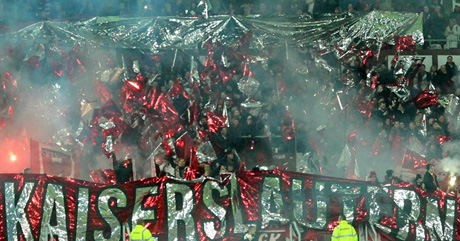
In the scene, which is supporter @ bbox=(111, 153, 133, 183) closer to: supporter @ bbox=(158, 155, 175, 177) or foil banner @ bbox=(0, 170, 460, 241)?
supporter @ bbox=(158, 155, 175, 177)

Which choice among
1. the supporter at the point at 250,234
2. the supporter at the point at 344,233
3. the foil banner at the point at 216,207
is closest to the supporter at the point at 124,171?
the foil banner at the point at 216,207

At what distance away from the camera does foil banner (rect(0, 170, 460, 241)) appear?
803cm

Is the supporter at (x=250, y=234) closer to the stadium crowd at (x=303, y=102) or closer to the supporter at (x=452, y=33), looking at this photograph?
the stadium crowd at (x=303, y=102)

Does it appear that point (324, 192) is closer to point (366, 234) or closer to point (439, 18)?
point (366, 234)

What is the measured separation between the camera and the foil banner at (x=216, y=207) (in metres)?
8.03

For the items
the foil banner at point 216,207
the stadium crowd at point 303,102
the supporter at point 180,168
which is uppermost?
the stadium crowd at point 303,102

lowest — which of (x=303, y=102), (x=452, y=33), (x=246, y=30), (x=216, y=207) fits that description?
(x=216, y=207)

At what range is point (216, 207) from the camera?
815 centimetres

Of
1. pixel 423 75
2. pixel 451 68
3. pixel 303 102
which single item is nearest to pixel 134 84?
pixel 303 102

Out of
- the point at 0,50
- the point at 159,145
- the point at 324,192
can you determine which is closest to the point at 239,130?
the point at 159,145

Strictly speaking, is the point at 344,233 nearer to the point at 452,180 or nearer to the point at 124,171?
the point at 452,180

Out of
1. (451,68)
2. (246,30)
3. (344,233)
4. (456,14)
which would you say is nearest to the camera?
(344,233)

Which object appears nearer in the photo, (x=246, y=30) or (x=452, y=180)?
(x=452, y=180)

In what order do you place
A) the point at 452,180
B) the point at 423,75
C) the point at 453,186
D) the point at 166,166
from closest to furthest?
the point at 453,186 → the point at 452,180 → the point at 166,166 → the point at 423,75
